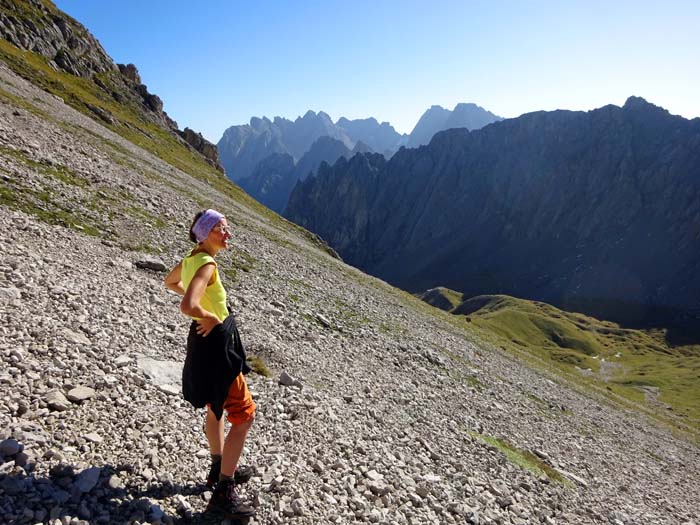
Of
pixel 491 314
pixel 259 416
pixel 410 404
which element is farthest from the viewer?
pixel 491 314

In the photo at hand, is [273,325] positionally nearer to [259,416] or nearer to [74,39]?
[259,416]

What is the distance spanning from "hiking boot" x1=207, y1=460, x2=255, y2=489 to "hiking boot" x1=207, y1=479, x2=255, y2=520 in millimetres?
323

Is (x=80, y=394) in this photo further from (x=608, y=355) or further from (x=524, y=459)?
(x=608, y=355)

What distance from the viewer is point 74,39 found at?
121812mm

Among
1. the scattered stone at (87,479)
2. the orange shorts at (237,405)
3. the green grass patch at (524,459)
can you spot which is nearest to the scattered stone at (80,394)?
the scattered stone at (87,479)

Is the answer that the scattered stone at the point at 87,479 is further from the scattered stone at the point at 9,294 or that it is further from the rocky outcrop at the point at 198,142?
the rocky outcrop at the point at 198,142

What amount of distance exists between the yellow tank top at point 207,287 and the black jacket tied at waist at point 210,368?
12.4 inches

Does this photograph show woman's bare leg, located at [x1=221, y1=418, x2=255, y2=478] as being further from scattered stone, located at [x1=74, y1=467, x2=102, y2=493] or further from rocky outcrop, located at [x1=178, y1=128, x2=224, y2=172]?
rocky outcrop, located at [x1=178, y1=128, x2=224, y2=172]

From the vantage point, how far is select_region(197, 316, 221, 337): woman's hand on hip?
733 cm

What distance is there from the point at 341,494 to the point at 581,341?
193m

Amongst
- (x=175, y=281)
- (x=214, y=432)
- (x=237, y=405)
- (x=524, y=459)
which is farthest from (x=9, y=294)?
(x=524, y=459)

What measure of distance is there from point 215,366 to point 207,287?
1.36m

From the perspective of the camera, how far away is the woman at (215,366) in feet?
25.0

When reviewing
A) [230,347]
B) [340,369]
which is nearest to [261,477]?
[230,347]
